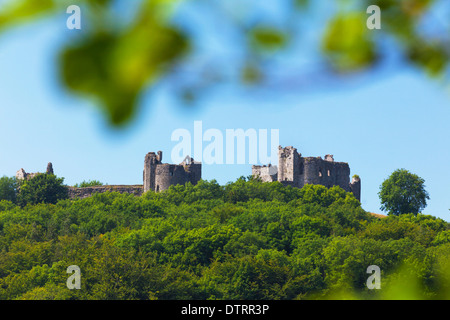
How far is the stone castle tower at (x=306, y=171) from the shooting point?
6281cm

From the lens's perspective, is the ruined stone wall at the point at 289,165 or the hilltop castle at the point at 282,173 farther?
the hilltop castle at the point at 282,173

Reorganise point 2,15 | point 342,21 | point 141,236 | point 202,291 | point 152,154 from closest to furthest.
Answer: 1. point 2,15
2. point 342,21
3. point 202,291
4. point 141,236
5. point 152,154

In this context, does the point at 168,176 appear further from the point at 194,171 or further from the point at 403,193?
the point at 403,193

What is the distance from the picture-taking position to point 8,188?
69750 mm

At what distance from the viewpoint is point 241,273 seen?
49938 millimetres

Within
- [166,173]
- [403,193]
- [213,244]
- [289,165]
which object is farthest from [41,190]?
[403,193]

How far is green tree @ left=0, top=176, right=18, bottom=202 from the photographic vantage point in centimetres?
6919

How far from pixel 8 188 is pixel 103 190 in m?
8.66

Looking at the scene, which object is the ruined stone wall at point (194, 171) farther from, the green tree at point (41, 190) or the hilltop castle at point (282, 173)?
the green tree at point (41, 190)

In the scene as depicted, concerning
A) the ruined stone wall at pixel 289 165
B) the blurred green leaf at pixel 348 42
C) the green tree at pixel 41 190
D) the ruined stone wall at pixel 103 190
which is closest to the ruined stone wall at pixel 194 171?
the ruined stone wall at pixel 103 190

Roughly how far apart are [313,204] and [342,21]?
62.6 metres

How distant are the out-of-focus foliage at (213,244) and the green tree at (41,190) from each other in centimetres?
137

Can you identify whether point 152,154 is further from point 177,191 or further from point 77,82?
point 77,82
